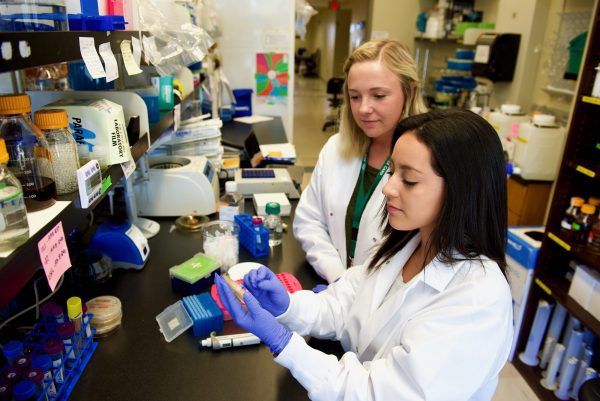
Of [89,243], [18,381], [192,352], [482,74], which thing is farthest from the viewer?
[482,74]

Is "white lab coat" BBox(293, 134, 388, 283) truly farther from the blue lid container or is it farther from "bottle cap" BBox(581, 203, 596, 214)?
"bottle cap" BBox(581, 203, 596, 214)

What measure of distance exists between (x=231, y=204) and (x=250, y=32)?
269 cm

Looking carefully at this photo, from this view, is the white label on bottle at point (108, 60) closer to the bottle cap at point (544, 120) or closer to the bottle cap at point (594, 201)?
the bottle cap at point (594, 201)

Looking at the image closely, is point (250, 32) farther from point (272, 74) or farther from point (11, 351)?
point (11, 351)

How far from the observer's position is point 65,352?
1078 mm

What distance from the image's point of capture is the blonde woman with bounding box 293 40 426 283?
1634 millimetres

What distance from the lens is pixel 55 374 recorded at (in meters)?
1.02

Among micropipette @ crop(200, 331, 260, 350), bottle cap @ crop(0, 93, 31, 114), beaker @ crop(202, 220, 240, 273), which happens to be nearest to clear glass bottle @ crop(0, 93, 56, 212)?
bottle cap @ crop(0, 93, 31, 114)

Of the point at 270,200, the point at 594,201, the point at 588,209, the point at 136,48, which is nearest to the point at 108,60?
the point at 136,48

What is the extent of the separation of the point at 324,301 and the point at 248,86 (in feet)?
11.6

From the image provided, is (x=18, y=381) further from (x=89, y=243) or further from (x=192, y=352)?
(x=89, y=243)

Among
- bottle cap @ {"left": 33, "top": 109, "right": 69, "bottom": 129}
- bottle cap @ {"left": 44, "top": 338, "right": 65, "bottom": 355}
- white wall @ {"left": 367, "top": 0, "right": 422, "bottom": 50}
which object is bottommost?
bottle cap @ {"left": 44, "top": 338, "right": 65, "bottom": 355}

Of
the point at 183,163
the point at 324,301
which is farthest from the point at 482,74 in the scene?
the point at 324,301

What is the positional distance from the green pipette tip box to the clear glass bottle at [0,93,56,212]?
66 cm
